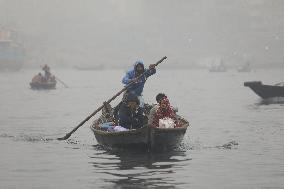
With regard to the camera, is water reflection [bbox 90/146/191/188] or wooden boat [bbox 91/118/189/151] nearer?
water reflection [bbox 90/146/191/188]

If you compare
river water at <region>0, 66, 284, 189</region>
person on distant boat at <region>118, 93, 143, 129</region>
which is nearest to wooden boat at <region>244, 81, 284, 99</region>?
river water at <region>0, 66, 284, 189</region>

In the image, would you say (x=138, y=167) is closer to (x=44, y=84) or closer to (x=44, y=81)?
(x=44, y=81)

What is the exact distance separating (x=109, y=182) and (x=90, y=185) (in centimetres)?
51

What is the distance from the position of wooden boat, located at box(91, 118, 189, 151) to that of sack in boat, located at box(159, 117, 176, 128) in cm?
31

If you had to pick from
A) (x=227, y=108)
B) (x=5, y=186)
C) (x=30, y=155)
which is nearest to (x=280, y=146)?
(x=30, y=155)

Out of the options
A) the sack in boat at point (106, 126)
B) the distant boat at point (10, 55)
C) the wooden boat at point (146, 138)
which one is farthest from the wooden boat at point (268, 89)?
the distant boat at point (10, 55)

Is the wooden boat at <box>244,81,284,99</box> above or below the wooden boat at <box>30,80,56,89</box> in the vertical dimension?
below

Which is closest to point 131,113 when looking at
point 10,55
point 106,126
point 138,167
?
point 106,126

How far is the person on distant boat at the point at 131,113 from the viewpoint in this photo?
2231 cm

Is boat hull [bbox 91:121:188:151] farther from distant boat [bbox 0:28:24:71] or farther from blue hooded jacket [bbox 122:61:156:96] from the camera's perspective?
distant boat [bbox 0:28:24:71]

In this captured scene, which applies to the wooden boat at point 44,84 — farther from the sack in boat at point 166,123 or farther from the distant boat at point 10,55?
the distant boat at point 10,55

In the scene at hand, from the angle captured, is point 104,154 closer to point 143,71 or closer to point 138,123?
point 138,123

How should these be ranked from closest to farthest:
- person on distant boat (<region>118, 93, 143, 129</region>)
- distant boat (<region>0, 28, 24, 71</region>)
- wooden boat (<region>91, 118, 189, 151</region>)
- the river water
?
the river water, wooden boat (<region>91, 118, 189, 151</region>), person on distant boat (<region>118, 93, 143, 129</region>), distant boat (<region>0, 28, 24, 71</region>)

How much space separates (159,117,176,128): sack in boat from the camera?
72.4 ft
